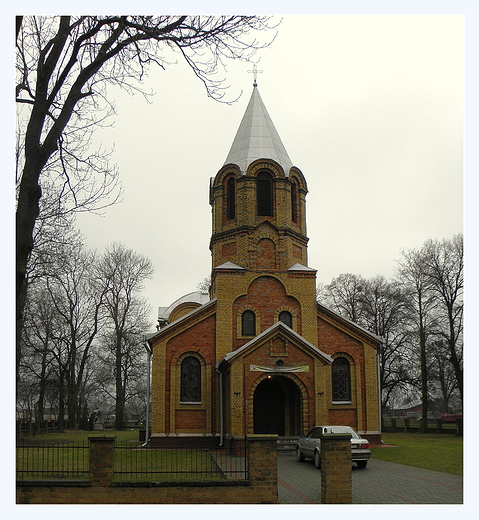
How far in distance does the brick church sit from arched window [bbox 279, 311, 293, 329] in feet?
0.36

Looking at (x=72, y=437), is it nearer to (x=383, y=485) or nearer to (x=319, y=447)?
(x=319, y=447)

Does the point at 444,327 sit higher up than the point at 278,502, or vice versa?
the point at 444,327

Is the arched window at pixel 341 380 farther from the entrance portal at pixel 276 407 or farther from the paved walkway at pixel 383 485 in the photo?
the paved walkway at pixel 383 485

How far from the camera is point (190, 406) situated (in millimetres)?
23281

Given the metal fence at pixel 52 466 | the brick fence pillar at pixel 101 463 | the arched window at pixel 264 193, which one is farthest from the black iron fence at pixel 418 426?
the brick fence pillar at pixel 101 463

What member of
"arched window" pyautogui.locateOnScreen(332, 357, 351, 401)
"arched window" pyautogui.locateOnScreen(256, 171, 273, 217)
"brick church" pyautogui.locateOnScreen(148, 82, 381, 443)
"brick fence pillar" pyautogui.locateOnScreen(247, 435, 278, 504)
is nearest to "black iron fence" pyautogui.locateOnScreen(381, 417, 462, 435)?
"arched window" pyautogui.locateOnScreen(332, 357, 351, 401)

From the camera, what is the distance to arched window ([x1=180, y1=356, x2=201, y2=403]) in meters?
23.5

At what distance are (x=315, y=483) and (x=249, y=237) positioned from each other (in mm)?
13406

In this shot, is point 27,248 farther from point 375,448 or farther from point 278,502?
point 375,448

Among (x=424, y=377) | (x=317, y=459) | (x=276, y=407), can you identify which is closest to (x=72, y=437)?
(x=276, y=407)

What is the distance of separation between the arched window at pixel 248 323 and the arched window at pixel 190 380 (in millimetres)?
2342

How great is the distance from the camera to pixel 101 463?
10359 mm

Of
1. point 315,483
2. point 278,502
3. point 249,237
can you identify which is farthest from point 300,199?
point 278,502

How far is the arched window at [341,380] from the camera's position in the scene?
23.9 metres
